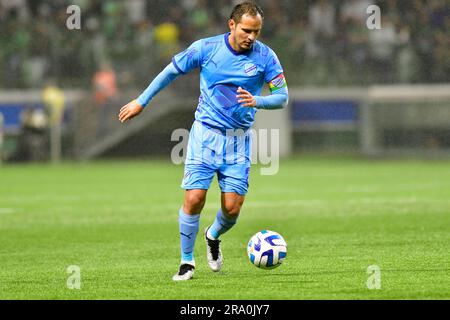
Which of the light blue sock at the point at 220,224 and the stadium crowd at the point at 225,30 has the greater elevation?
the stadium crowd at the point at 225,30

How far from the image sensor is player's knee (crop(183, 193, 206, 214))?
9.68 metres

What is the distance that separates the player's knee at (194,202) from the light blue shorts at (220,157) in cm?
8

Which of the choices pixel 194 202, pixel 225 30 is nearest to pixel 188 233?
pixel 194 202

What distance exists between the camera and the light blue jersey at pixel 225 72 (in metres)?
9.77

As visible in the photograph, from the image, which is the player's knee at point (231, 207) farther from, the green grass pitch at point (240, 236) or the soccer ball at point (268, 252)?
the green grass pitch at point (240, 236)

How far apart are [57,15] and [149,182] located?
1198 centimetres

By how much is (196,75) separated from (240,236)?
1929 cm

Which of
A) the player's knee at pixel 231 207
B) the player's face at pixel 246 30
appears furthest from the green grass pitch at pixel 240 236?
the player's face at pixel 246 30

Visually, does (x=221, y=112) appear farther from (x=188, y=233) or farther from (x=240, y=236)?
(x=240, y=236)

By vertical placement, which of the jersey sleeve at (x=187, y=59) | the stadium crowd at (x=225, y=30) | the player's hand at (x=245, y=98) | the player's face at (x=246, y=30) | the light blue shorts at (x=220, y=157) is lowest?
the light blue shorts at (x=220, y=157)

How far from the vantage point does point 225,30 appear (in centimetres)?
3119

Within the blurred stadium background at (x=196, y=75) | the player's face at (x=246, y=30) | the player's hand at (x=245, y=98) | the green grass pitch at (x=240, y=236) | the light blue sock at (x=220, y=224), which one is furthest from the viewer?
the blurred stadium background at (x=196, y=75)

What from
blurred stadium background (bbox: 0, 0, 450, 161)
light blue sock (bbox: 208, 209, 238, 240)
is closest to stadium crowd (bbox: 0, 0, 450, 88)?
blurred stadium background (bbox: 0, 0, 450, 161)

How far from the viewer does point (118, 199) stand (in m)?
19.1
